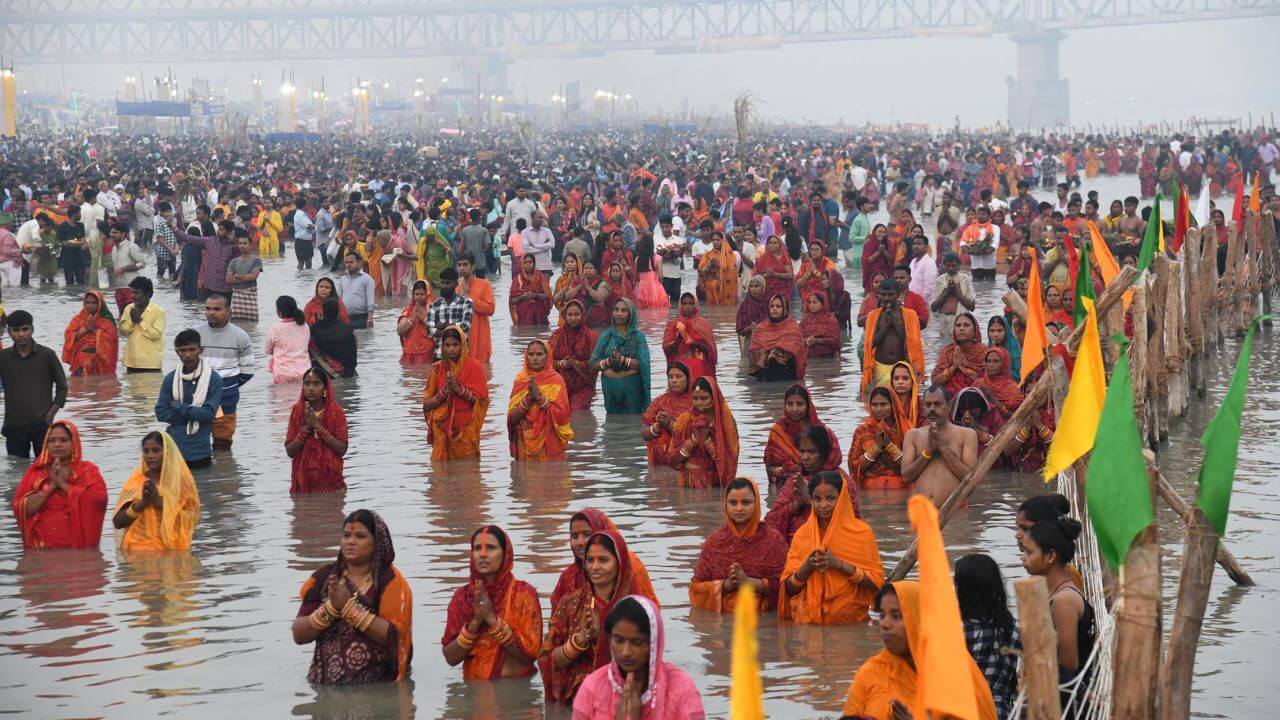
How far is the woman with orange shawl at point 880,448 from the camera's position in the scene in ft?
29.7

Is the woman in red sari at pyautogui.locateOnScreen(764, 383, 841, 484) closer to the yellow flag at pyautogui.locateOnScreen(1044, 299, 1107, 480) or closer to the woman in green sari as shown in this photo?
the woman in green sari

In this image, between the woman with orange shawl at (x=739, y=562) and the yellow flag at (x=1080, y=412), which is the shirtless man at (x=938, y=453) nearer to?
the woman with orange shawl at (x=739, y=562)

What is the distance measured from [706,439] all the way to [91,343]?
6.58m

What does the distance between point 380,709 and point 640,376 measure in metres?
5.82

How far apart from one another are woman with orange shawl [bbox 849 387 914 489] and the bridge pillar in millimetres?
109816

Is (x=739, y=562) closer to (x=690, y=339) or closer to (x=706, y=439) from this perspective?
Result: (x=706, y=439)

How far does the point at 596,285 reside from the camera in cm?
1445

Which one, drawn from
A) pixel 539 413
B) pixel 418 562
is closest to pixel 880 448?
pixel 539 413

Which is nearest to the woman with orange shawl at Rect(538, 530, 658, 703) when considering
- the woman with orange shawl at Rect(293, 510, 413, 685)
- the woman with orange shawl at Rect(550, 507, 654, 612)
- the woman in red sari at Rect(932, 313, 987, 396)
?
the woman with orange shawl at Rect(550, 507, 654, 612)

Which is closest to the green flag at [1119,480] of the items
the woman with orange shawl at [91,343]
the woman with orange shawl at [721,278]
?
the woman with orange shawl at [91,343]

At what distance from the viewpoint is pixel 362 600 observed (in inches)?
229

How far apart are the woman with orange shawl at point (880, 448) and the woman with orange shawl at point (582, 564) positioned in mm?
3182

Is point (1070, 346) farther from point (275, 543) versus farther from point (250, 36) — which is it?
point (250, 36)

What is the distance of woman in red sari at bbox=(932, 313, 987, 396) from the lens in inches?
400
